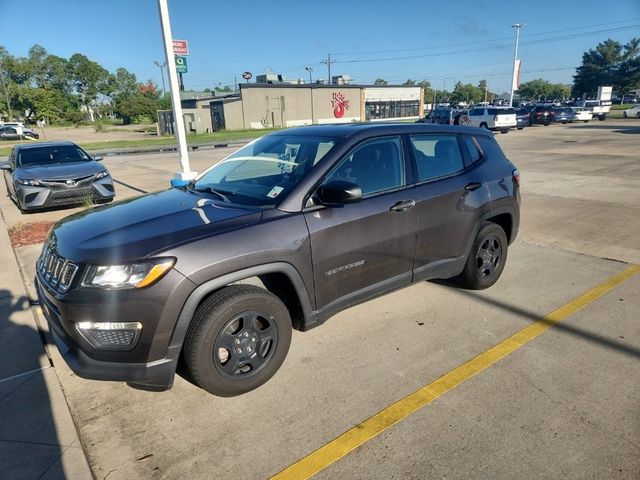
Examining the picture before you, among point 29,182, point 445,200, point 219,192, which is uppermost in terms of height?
point 219,192

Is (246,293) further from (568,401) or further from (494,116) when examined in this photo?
(494,116)

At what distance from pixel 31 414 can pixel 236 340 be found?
139 cm

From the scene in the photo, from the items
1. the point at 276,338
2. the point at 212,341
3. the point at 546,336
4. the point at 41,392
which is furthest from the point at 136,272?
the point at 546,336

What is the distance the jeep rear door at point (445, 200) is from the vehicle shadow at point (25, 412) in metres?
2.82

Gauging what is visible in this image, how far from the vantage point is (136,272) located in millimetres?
2387

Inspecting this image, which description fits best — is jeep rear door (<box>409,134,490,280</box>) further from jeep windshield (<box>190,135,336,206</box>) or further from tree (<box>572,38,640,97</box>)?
tree (<box>572,38,640,97</box>)

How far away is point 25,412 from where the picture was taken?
275cm

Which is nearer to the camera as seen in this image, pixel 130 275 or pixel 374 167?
pixel 130 275

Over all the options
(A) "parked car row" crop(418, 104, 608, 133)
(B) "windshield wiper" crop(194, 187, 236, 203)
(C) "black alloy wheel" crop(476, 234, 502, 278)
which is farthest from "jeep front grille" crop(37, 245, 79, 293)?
(A) "parked car row" crop(418, 104, 608, 133)

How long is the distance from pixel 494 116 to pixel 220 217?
28.9 metres

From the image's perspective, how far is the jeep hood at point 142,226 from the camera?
96.9 inches

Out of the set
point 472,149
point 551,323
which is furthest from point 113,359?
point 472,149

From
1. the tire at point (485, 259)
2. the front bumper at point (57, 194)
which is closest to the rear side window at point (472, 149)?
the tire at point (485, 259)

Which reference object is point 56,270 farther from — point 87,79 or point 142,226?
point 87,79
